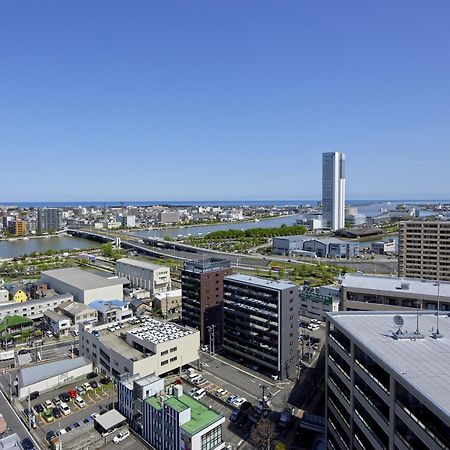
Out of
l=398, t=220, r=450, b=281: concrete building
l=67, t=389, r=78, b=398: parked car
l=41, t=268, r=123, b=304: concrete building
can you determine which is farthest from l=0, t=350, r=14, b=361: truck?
l=398, t=220, r=450, b=281: concrete building

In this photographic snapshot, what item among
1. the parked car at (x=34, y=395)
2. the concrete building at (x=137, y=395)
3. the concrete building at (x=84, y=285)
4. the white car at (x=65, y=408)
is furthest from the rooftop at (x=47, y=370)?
the concrete building at (x=84, y=285)

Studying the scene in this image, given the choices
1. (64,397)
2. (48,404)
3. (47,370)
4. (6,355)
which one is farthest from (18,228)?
(48,404)

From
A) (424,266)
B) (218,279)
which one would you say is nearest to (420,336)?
(218,279)

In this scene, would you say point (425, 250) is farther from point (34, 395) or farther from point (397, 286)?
point (34, 395)

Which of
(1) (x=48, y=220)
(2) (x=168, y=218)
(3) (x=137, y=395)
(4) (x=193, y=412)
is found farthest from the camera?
(2) (x=168, y=218)

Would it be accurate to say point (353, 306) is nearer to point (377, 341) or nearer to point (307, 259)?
point (377, 341)
